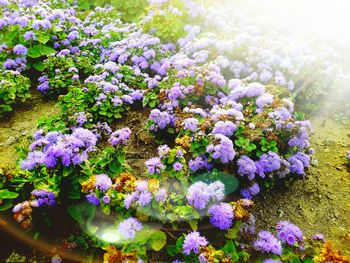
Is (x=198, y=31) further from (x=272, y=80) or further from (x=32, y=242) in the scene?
(x=32, y=242)

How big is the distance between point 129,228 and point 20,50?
164 inches

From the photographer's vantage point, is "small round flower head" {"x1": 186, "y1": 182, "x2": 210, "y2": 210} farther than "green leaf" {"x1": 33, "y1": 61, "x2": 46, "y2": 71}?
No

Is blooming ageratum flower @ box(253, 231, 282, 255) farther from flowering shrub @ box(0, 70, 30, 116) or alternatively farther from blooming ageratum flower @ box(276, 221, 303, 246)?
flowering shrub @ box(0, 70, 30, 116)

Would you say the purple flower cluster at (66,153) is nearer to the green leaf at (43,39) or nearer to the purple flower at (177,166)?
the purple flower at (177,166)

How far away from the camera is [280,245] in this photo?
282cm

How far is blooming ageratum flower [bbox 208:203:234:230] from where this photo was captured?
279 cm

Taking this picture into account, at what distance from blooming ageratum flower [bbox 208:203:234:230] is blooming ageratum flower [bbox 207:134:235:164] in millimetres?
575

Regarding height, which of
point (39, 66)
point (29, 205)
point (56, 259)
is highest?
point (29, 205)

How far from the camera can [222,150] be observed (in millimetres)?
3230

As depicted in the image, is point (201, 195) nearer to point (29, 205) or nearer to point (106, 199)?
point (106, 199)

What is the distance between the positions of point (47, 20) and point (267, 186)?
470 centimetres

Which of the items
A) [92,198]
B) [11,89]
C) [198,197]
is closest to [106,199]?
[92,198]

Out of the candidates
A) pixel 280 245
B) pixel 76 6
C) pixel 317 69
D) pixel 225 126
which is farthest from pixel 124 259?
pixel 76 6

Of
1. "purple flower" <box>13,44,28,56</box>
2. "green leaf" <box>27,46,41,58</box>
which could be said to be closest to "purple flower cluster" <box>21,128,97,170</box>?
"purple flower" <box>13,44,28,56</box>
